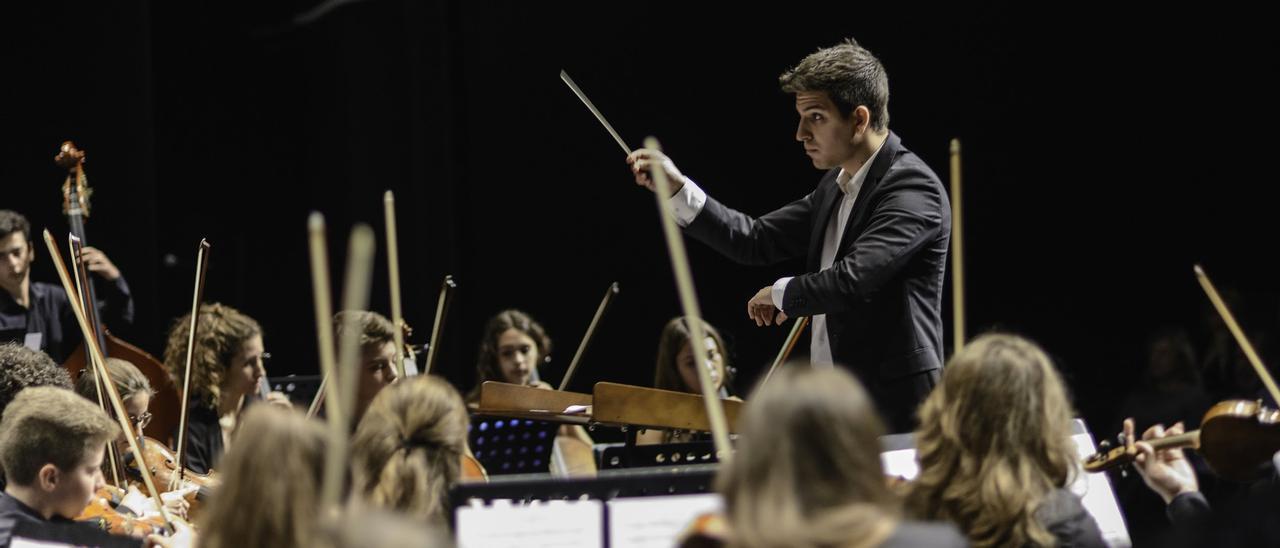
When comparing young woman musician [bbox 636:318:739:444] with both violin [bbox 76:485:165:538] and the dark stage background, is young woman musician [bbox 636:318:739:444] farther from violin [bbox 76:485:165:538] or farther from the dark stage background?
violin [bbox 76:485:165:538]

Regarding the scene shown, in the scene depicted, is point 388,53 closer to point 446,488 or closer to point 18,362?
point 18,362

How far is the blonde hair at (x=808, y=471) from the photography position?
4.22ft

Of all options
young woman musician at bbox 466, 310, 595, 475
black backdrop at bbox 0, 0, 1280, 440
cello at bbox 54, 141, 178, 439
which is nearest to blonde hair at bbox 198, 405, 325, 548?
cello at bbox 54, 141, 178, 439

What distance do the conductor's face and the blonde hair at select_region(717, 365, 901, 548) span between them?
5.18 feet

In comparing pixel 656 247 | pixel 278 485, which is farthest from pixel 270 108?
pixel 278 485

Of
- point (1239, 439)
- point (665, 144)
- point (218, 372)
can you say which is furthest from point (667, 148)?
point (1239, 439)

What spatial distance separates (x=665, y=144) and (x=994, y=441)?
400 cm

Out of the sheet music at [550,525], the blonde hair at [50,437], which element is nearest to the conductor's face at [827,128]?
the sheet music at [550,525]

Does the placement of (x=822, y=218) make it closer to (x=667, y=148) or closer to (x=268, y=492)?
(x=268, y=492)

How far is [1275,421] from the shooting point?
3.03 metres

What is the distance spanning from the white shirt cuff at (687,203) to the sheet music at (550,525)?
103 cm

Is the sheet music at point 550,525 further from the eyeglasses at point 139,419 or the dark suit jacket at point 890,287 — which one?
the eyeglasses at point 139,419

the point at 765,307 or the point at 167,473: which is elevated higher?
the point at 765,307

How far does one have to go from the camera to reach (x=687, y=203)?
2930mm
